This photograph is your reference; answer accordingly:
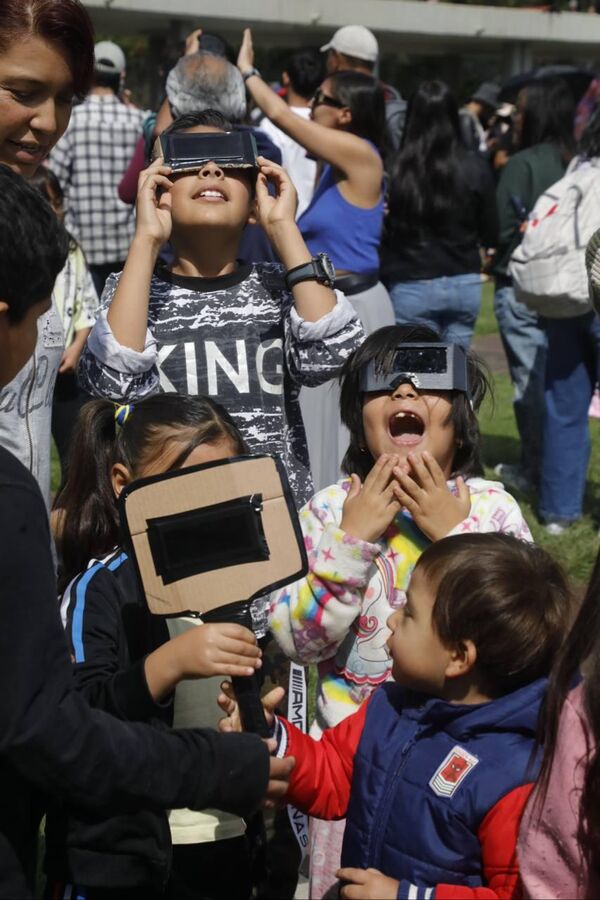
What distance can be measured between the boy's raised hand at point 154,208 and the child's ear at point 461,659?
1.28 metres

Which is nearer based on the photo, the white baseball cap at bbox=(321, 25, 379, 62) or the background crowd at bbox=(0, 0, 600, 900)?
the background crowd at bbox=(0, 0, 600, 900)

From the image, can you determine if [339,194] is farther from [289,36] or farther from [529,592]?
[289,36]

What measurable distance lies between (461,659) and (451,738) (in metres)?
0.14

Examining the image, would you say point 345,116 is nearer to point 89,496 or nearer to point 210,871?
point 89,496

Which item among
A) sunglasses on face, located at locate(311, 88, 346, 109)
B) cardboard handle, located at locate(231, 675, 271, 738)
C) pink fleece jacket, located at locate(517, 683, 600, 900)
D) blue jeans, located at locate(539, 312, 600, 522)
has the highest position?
sunglasses on face, located at locate(311, 88, 346, 109)

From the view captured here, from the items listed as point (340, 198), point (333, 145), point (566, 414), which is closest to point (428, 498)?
point (333, 145)

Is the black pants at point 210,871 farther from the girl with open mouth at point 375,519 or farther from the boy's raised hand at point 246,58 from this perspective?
the boy's raised hand at point 246,58

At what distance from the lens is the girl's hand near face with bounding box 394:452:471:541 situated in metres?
2.53

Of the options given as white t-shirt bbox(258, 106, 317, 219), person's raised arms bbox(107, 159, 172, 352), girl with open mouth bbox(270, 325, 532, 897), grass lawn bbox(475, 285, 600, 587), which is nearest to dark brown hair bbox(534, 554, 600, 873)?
girl with open mouth bbox(270, 325, 532, 897)

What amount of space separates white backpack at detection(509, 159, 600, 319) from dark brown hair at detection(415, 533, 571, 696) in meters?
3.32

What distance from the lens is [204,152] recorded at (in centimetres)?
299

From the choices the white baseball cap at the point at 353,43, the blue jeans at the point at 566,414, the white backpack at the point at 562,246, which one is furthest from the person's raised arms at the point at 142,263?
the white baseball cap at the point at 353,43

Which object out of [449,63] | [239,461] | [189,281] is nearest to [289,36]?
[449,63]

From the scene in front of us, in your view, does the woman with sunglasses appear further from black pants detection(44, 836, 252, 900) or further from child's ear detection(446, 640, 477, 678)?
child's ear detection(446, 640, 477, 678)
